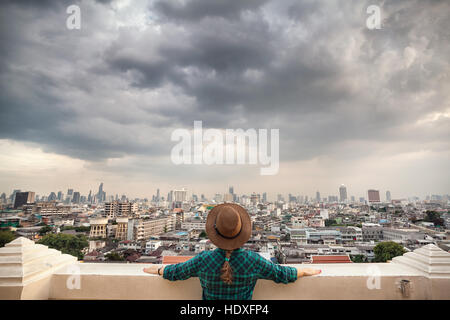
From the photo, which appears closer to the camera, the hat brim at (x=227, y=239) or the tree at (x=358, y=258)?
the hat brim at (x=227, y=239)

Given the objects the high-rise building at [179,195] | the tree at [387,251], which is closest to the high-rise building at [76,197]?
the high-rise building at [179,195]

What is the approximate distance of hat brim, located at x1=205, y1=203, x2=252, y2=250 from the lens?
85cm

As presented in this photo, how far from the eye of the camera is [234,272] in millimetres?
850

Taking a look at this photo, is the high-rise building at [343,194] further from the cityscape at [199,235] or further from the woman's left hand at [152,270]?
the woman's left hand at [152,270]

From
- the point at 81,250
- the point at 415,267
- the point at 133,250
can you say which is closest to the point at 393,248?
the point at 415,267

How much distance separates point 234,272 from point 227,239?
12 centimetres

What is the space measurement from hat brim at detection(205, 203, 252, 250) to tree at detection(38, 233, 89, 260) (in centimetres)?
2220

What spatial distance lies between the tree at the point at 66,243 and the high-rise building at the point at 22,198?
4352cm

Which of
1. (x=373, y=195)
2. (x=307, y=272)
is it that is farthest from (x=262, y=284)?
(x=373, y=195)

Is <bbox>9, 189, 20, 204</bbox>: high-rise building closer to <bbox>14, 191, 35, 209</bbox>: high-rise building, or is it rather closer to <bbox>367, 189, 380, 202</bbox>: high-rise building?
<bbox>14, 191, 35, 209</bbox>: high-rise building

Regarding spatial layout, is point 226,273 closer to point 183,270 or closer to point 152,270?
point 183,270

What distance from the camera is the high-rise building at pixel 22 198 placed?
50.5 metres
